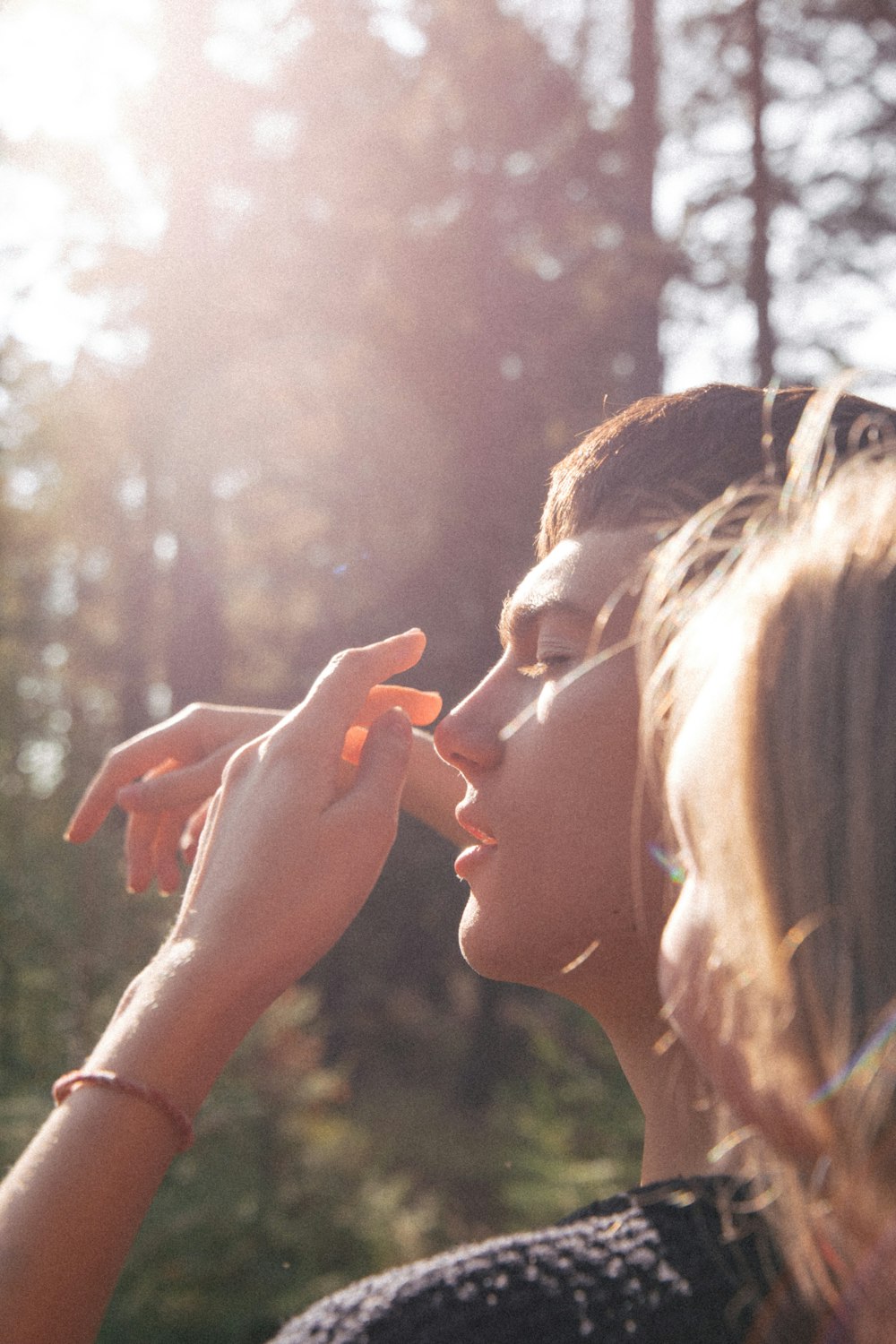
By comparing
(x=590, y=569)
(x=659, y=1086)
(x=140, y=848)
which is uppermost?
(x=590, y=569)

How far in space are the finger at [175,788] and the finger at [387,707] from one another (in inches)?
13.7

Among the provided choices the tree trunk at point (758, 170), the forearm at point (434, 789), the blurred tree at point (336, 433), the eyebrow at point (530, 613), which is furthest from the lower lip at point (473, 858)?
the tree trunk at point (758, 170)

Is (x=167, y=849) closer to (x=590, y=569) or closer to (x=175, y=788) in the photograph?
(x=175, y=788)

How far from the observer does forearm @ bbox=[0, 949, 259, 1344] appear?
1.32 m

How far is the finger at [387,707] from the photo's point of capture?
1.89m

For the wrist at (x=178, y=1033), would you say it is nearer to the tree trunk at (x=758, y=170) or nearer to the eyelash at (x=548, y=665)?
the eyelash at (x=548, y=665)

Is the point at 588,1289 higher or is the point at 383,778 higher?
the point at 383,778

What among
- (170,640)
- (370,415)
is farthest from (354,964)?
(370,415)

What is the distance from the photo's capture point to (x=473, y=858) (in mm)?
1692

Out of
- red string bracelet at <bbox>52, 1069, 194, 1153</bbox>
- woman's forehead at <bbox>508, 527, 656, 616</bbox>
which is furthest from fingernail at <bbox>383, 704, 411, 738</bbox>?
red string bracelet at <bbox>52, 1069, 194, 1153</bbox>

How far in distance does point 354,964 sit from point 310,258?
905cm

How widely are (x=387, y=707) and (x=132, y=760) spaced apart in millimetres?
591

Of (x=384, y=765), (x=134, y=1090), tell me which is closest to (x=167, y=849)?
(x=384, y=765)

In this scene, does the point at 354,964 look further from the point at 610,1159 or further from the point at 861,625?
the point at 861,625
